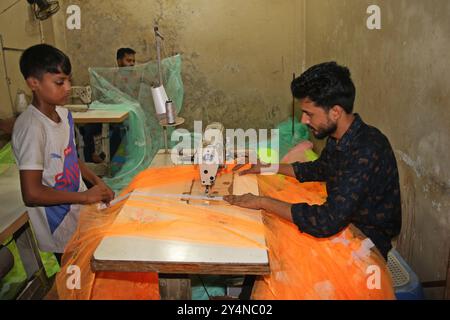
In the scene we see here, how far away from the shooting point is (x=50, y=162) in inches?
72.2

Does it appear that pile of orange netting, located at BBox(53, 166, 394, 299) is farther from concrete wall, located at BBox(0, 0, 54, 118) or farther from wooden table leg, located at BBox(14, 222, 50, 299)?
concrete wall, located at BBox(0, 0, 54, 118)

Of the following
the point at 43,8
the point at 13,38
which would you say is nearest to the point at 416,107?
the point at 13,38

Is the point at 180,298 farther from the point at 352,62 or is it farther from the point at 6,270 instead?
the point at 352,62

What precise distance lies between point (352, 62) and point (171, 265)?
2474 mm

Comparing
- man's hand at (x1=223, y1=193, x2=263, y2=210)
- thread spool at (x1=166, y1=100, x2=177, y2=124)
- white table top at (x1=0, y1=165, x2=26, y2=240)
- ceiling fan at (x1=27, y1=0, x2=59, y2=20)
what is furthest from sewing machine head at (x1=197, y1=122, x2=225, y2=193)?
ceiling fan at (x1=27, y1=0, x2=59, y2=20)

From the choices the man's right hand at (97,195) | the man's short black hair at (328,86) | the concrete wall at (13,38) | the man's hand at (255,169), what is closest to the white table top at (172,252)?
the man's right hand at (97,195)

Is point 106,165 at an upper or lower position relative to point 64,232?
lower

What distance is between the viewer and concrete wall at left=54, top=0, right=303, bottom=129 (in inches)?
213

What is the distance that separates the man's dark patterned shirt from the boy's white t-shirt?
46.6 inches

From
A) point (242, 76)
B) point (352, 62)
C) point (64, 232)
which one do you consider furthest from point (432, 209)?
point (242, 76)

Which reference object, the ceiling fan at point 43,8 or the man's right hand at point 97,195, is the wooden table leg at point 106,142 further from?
the man's right hand at point 97,195

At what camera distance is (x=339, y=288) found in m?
1.48

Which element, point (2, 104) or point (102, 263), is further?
point (2, 104)

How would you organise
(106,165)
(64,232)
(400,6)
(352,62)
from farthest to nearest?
(106,165) < (352,62) < (400,6) < (64,232)
